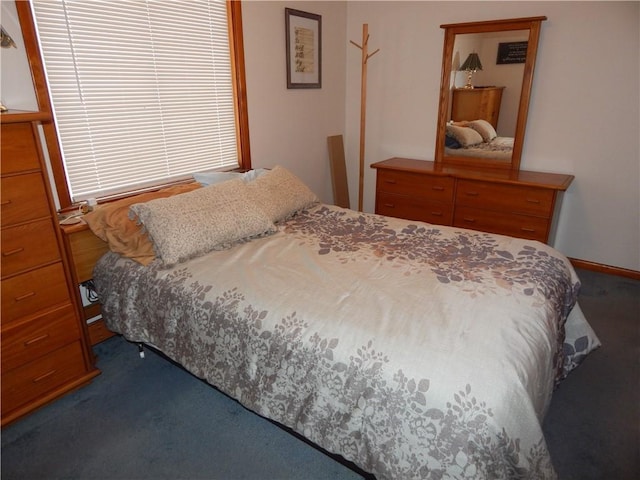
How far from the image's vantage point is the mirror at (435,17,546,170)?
3.11 m

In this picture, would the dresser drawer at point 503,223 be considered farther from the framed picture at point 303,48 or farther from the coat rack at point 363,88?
the framed picture at point 303,48

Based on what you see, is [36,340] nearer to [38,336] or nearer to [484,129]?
[38,336]

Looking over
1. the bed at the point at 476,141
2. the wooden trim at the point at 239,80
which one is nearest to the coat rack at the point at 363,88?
the bed at the point at 476,141

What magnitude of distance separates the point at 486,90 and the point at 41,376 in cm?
346

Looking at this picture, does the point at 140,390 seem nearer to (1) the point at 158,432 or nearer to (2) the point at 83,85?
(1) the point at 158,432

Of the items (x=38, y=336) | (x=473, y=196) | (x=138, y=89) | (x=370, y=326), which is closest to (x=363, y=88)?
(x=473, y=196)

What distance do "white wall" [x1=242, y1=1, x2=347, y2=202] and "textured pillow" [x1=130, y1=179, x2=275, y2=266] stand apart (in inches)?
42.9

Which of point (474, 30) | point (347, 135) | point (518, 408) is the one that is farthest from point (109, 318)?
point (474, 30)

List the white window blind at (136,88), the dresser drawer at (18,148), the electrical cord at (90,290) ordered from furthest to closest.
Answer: the electrical cord at (90,290)
the white window blind at (136,88)
the dresser drawer at (18,148)

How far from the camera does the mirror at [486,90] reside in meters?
3.11

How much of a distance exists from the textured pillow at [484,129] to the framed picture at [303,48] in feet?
4.61

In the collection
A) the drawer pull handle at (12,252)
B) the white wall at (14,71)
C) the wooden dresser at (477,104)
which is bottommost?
the drawer pull handle at (12,252)

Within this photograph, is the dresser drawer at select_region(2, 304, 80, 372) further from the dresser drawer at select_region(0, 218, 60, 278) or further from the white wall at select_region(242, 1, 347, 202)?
the white wall at select_region(242, 1, 347, 202)

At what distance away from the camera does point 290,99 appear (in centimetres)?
348
